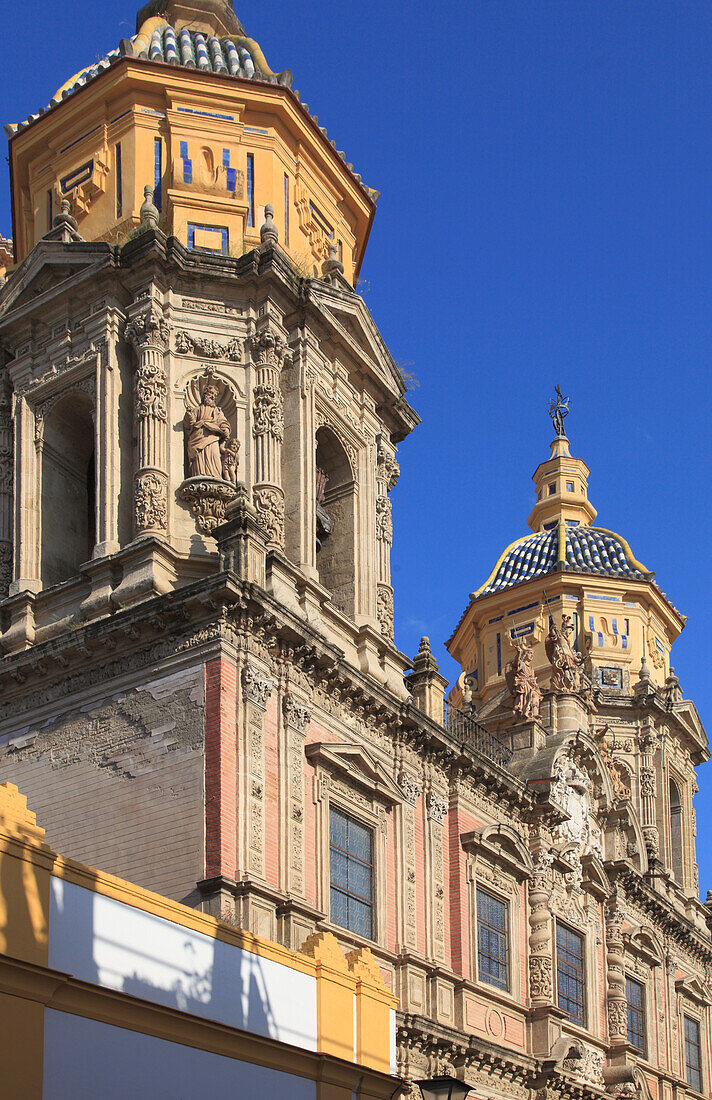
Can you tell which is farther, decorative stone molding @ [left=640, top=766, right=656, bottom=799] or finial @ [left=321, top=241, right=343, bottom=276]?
decorative stone molding @ [left=640, top=766, right=656, bottom=799]

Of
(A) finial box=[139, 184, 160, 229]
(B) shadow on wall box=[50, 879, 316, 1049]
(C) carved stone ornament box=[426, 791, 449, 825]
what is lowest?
(B) shadow on wall box=[50, 879, 316, 1049]

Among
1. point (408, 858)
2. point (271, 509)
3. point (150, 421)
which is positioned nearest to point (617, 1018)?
point (408, 858)

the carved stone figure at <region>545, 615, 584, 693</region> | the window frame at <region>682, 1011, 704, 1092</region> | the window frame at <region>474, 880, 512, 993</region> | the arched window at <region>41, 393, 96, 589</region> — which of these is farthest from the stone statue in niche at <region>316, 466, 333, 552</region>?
the window frame at <region>682, 1011, 704, 1092</region>

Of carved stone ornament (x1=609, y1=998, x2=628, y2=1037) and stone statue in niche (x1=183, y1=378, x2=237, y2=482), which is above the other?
stone statue in niche (x1=183, y1=378, x2=237, y2=482)

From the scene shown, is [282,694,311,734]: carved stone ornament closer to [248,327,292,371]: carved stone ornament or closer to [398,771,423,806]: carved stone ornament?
[398,771,423,806]: carved stone ornament

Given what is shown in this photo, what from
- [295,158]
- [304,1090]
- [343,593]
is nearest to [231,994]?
[304,1090]

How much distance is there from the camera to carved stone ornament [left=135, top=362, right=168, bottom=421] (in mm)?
27156

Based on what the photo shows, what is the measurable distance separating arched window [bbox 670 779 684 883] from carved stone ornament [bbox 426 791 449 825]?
61.4 ft

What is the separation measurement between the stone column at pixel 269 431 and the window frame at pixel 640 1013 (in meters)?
16.4

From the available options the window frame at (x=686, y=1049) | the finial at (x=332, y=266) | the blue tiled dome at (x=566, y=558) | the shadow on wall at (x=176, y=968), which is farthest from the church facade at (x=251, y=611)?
the blue tiled dome at (x=566, y=558)

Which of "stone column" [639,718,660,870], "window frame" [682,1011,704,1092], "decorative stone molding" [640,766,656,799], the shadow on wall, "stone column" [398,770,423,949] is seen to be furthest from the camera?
"decorative stone molding" [640,766,656,799]

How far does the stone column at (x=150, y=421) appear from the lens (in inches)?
1037

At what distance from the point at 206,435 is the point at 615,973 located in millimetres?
16796

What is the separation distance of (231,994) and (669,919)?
24900 millimetres
